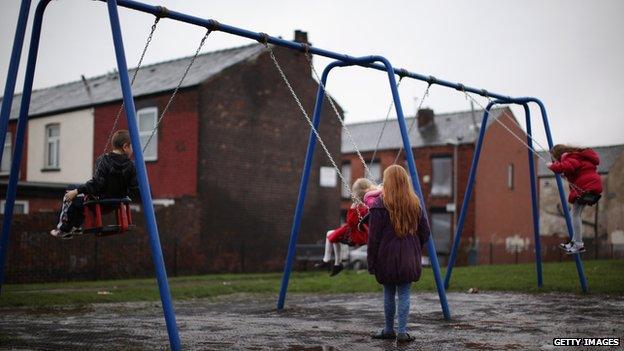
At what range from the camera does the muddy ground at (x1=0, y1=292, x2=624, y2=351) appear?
6.44 meters

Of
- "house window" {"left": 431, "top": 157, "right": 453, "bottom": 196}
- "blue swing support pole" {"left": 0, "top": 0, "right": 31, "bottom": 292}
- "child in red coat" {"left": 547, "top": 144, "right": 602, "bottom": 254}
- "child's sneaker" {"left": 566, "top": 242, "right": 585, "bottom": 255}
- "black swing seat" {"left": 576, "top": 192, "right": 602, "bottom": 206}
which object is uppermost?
"house window" {"left": 431, "top": 157, "right": 453, "bottom": 196}

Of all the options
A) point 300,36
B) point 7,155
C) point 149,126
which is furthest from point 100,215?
point 7,155

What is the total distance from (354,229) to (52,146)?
22849mm

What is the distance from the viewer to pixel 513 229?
4406 centimetres

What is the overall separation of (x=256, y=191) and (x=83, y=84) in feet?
42.2

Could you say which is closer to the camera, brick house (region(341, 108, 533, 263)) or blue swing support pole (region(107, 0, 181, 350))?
blue swing support pole (region(107, 0, 181, 350))

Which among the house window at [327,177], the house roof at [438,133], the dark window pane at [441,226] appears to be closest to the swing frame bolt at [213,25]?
the house window at [327,177]

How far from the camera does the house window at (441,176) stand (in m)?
41.0

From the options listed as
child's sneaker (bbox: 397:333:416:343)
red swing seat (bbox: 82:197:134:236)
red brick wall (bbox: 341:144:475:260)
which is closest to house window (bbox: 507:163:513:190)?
red brick wall (bbox: 341:144:475:260)

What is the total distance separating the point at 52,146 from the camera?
2858 cm

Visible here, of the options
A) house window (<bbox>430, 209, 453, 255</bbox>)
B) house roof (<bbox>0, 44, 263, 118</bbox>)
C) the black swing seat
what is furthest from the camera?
house window (<bbox>430, 209, 453, 255</bbox>)

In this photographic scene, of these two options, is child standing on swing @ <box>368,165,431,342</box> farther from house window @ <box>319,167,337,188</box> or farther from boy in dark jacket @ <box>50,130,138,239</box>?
house window @ <box>319,167,337,188</box>

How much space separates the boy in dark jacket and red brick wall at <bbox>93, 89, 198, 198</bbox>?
16245 mm

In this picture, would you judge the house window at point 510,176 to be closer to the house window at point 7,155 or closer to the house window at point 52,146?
the house window at point 52,146
